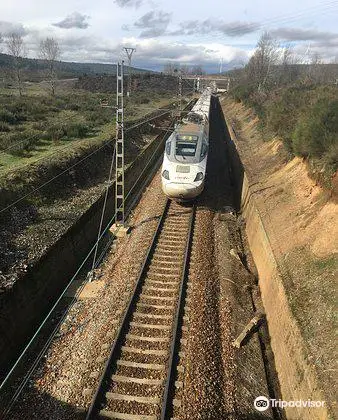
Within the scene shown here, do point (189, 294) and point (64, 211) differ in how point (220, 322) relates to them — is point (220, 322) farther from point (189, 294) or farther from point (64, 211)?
point (64, 211)

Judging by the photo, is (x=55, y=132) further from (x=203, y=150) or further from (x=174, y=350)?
(x=174, y=350)

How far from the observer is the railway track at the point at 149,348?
27.3 ft

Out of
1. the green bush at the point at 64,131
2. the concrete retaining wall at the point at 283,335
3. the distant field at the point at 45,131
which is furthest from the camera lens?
the green bush at the point at 64,131

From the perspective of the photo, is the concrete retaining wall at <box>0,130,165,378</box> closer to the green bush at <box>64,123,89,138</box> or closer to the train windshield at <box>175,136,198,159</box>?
the train windshield at <box>175,136,198,159</box>

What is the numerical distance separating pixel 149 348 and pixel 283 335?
3.66 meters

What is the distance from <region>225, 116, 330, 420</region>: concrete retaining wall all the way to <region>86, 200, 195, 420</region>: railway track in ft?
8.92

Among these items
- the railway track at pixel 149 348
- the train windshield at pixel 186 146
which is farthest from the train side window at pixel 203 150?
the railway track at pixel 149 348

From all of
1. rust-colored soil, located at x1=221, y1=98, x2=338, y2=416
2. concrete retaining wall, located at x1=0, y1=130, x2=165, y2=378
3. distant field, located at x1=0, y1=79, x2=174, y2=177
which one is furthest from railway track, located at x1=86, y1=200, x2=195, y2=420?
distant field, located at x1=0, y1=79, x2=174, y2=177

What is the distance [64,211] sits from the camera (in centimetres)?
1633

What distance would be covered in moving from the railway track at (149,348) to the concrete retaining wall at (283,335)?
2.72 metres

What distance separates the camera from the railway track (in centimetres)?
831

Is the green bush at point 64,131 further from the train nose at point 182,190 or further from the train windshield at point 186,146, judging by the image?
Answer: the train nose at point 182,190

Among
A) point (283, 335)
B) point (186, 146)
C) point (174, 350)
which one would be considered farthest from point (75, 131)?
point (283, 335)

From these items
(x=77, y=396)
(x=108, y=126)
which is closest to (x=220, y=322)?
(x=77, y=396)
